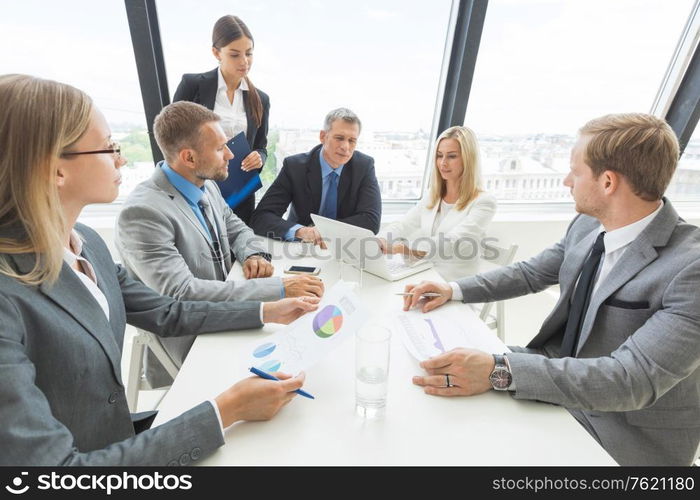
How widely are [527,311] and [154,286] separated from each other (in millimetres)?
2815

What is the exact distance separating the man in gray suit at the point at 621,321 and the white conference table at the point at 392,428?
2.3 inches

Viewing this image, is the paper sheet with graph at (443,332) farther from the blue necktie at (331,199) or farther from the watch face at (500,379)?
the blue necktie at (331,199)

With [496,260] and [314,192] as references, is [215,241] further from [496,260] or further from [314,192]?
[496,260]

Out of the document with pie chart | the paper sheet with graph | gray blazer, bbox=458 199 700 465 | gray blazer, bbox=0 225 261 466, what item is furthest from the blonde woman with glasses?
gray blazer, bbox=458 199 700 465

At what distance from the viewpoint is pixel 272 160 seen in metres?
3.51

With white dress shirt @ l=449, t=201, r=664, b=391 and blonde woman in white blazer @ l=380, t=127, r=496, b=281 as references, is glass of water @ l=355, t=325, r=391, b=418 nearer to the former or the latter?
white dress shirt @ l=449, t=201, r=664, b=391

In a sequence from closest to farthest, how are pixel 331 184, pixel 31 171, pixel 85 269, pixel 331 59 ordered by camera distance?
1. pixel 31 171
2. pixel 85 269
3. pixel 331 184
4. pixel 331 59

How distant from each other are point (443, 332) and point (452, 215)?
1439 millimetres

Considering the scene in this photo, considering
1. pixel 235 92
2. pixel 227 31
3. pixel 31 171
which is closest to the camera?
pixel 31 171

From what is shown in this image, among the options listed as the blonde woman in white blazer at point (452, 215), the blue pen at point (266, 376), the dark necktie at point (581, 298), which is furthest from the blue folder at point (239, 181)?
the dark necktie at point (581, 298)

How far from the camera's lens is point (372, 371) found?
41.2 inches

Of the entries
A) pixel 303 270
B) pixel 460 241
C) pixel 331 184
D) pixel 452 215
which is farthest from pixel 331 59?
pixel 303 270
